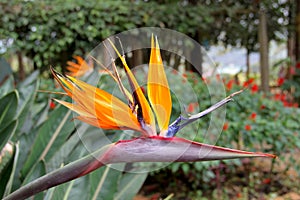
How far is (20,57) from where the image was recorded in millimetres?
3902

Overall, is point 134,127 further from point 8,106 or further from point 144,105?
point 8,106

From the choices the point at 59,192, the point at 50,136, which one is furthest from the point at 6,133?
the point at 59,192

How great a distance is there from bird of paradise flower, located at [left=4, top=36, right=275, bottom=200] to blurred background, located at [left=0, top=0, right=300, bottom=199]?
4.8 inches

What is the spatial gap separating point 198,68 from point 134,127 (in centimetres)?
14

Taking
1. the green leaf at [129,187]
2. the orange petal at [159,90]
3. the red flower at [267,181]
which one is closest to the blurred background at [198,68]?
the red flower at [267,181]

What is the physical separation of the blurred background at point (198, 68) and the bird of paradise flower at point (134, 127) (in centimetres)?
12

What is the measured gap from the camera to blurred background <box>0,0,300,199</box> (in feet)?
6.07

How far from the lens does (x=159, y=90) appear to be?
0.34 metres

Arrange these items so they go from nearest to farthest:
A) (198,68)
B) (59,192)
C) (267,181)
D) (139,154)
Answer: (139,154) → (198,68) → (59,192) → (267,181)

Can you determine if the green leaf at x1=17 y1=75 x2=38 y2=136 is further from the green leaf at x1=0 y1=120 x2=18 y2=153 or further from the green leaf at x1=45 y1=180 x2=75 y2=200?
the green leaf at x1=45 y1=180 x2=75 y2=200

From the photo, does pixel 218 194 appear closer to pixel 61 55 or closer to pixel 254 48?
pixel 61 55

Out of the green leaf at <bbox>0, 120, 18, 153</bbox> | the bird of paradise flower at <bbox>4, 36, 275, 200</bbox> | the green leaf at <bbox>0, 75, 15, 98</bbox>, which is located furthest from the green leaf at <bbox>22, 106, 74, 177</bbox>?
the bird of paradise flower at <bbox>4, 36, 275, 200</bbox>

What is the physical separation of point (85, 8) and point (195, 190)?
189cm

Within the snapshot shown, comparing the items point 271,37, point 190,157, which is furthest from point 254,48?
point 190,157
